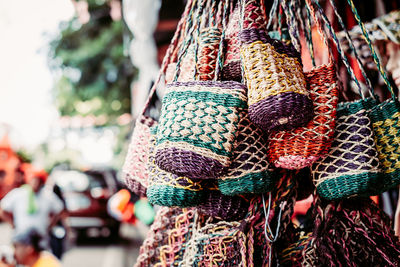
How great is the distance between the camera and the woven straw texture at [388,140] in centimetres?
87

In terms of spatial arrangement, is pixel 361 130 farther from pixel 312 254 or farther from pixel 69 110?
pixel 69 110

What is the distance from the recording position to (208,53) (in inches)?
36.4

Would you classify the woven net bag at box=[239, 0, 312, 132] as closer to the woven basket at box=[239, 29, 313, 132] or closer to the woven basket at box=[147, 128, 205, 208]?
the woven basket at box=[239, 29, 313, 132]

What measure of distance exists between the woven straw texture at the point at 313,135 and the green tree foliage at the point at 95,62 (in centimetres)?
773

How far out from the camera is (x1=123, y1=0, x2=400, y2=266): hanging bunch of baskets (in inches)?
29.6

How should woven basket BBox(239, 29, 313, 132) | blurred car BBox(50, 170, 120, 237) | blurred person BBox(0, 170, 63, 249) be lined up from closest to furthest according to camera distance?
woven basket BBox(239, 29, 313, 132)
blurred person BBox(0, 170, 63, 249)
blurred car BBox(50, 170, 120, 237)

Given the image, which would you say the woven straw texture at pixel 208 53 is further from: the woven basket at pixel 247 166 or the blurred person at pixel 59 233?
the blurred person at pixel 59 233

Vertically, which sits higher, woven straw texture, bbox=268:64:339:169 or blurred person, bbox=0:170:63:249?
woven straw texture, bbox=268:64:339:169

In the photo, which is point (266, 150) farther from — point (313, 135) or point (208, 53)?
point (208, 53)

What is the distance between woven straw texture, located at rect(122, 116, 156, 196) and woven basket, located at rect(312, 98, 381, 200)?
488 millimetres

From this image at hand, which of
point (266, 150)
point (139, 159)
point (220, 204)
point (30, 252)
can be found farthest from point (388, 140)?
point (30, 252)

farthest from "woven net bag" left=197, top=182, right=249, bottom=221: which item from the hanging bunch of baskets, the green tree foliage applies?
the green tree foliage

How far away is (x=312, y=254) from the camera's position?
88 centimetres

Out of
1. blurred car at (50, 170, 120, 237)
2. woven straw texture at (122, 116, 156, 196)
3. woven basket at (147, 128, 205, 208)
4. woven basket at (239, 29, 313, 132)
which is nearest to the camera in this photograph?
woven basket at (239, 29, 313, 132)
